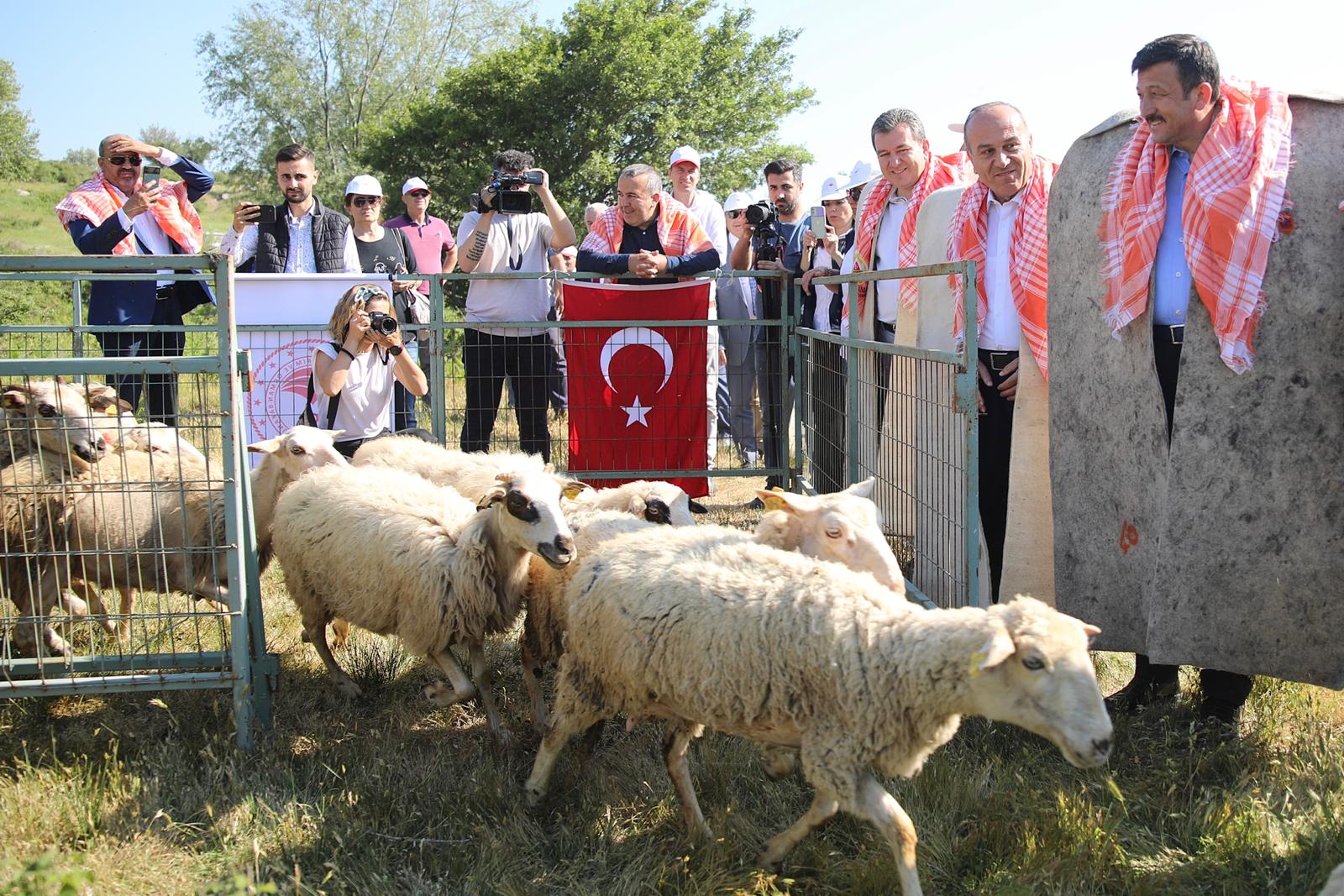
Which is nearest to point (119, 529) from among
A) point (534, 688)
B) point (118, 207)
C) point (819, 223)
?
point (534, 688)

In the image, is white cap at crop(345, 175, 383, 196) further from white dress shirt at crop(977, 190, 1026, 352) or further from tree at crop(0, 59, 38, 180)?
tree at crop(0, 59, 38, 180)

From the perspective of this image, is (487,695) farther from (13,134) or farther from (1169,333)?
(13,134)

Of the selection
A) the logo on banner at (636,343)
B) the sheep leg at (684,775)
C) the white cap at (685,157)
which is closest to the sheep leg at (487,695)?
the sheep leg at (684,775)

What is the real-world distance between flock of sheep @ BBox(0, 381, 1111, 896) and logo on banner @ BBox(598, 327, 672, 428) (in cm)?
170

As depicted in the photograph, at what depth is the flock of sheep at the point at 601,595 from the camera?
3098 millimetres

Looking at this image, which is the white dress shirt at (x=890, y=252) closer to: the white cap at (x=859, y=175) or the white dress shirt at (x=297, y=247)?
the white cap at (x=859, y=175)

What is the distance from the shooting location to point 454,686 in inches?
175

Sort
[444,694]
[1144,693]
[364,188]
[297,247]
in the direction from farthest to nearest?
[364,188] → [297,247] → [1144,693] → [444,694]

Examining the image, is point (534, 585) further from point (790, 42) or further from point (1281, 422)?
point (790, 42)

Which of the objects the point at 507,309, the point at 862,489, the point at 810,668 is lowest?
the point at 810,668

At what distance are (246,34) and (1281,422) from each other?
40756 mm

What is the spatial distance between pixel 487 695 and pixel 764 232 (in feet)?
15.2

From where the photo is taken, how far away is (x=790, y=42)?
1205 inches

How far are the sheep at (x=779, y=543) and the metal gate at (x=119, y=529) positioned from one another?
3.64 feet
